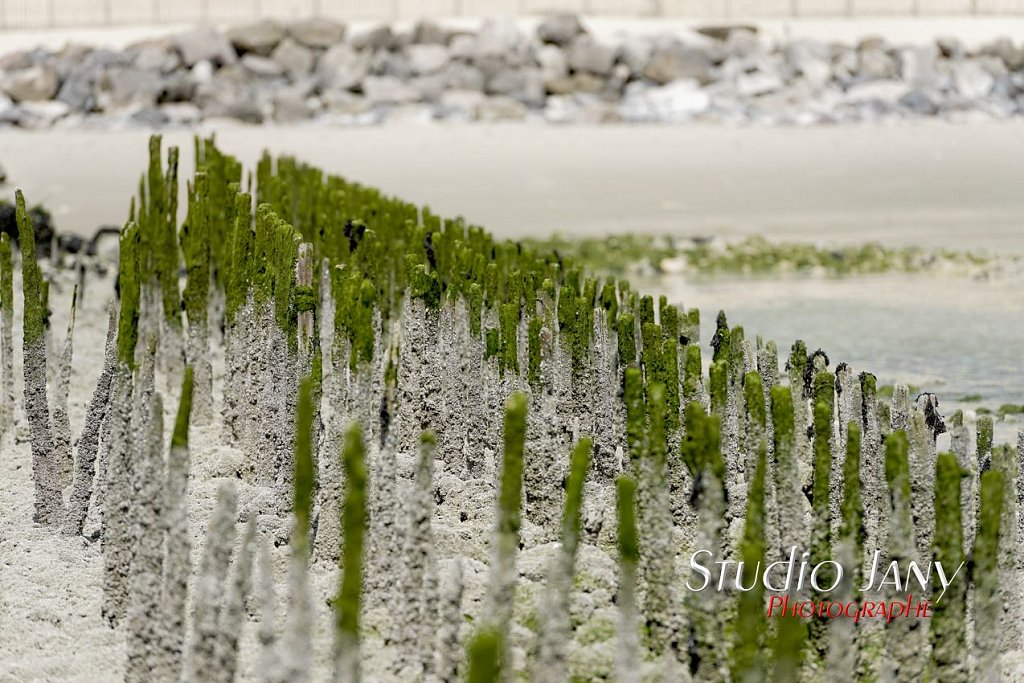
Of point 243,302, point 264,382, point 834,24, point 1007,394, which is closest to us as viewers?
point 264,382

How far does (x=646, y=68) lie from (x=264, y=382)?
597 inches

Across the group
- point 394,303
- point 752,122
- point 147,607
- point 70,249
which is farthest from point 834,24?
point 147,607

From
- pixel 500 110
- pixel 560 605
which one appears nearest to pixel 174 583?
pixel 560 605

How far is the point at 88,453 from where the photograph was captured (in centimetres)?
429

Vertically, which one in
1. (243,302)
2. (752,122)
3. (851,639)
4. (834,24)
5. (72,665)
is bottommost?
(72,665)

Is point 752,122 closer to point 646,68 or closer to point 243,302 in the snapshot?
point 646,68

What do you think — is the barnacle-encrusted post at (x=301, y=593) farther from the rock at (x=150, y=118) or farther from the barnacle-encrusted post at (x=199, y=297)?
the rock at (x=150, y=118)

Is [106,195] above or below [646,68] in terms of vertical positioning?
below

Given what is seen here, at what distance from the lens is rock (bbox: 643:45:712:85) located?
1894cm

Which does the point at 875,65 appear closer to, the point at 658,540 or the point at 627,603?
the point at 658,540

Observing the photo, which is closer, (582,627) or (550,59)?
(582,627)

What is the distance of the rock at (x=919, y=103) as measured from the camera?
1788cm

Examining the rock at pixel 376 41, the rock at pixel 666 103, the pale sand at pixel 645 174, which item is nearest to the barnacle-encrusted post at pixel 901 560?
the pale sand at pixel 645 174

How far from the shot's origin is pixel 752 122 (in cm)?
1673
